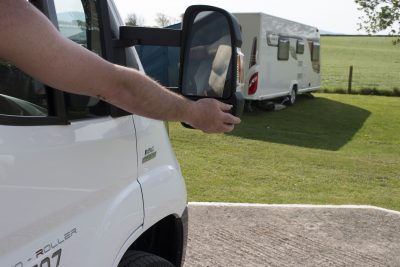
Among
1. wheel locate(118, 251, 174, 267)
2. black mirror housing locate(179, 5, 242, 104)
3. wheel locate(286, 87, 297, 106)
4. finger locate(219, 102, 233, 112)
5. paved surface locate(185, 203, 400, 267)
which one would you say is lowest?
Answer: wheel locate(286, 87, 297, 106)

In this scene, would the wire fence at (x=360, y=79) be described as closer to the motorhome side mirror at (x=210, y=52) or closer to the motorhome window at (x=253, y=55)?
the motorhome window at (x=253, y=55)

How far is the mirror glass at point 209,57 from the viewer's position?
6.52ft

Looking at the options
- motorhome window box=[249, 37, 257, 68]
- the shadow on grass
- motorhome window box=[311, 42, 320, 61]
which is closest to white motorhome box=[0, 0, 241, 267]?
the shadow on grass

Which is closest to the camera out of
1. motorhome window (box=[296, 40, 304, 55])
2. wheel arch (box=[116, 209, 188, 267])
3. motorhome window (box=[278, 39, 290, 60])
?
wheel arch (box=[116, 209, 188, 267])

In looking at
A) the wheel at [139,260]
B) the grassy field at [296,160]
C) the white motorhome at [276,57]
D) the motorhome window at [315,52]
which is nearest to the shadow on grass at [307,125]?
the grassy field at [296,160]

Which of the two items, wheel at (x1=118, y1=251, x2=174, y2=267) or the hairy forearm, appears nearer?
the hairy forearm

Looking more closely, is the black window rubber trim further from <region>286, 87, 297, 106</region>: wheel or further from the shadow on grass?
<region>286, 87, 297, 106</region>: wheel

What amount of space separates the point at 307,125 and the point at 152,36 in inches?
507

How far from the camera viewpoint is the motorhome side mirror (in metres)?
1.98

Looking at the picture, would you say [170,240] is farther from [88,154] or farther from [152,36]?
[152,36]

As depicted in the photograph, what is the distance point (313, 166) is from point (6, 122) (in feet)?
25.9

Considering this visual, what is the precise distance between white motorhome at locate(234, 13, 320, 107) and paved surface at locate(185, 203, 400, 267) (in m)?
5.90

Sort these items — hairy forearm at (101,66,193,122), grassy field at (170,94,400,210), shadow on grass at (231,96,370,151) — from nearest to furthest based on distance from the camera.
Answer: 1. hairy forearm at (101,66,193,122)
2. grassy field at (170,94,400,210)
3. shadow on grass at (231,96,370,151)

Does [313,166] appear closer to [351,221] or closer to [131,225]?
[351,221]
